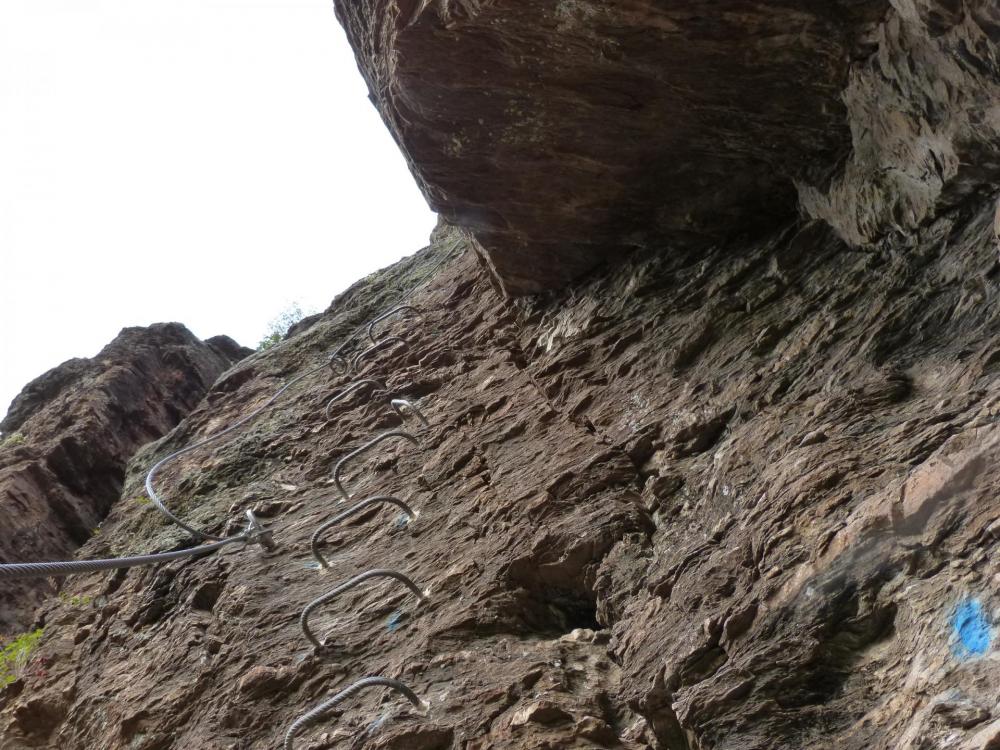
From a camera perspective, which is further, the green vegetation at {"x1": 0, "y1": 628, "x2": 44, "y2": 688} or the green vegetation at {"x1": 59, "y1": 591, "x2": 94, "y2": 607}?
the green vegetation at {"x1": 59, "y1": 591, "x2": 94, "y2": 607}

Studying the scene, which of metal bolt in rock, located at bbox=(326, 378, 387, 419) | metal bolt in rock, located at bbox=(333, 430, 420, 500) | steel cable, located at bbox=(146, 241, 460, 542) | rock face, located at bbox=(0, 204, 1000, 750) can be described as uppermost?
steel cable, located at bbox=(146, 241, 460, 542)

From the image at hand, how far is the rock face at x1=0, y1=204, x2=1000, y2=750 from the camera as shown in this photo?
3.74 meters

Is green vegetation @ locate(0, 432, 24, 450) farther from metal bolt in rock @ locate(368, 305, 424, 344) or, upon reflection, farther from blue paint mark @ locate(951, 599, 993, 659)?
blue paint mark @ locate(951, 599, 993, 659)

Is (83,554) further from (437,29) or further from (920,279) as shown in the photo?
(920,279)

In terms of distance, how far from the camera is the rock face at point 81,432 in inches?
445

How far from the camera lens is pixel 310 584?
7.34m

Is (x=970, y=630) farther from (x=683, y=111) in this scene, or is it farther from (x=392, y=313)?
(x=392, y=313)

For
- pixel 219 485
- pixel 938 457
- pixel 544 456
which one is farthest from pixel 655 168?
pixel 219 485

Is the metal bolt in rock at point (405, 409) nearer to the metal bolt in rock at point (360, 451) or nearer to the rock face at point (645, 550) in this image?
the rock face at point (645, 550)

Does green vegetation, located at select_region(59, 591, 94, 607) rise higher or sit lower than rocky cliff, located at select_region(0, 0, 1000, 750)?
higher

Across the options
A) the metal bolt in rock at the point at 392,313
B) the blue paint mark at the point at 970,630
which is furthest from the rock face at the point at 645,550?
the metal bolt in rock at the point at 392,313

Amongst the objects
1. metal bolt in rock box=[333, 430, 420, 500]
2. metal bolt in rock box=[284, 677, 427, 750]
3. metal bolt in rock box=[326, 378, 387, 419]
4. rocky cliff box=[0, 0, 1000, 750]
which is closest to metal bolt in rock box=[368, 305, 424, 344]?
metal bolt in rock box=[326, 378, 387, 419]

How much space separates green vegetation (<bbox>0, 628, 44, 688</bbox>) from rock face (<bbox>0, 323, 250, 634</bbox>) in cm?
118

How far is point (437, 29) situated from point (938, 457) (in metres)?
4.27
